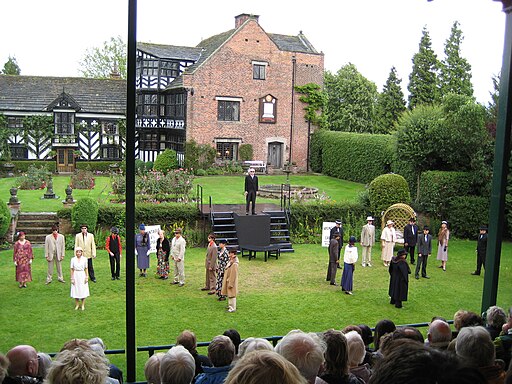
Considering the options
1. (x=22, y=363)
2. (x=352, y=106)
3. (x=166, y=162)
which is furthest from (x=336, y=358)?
(x=352, y=106)

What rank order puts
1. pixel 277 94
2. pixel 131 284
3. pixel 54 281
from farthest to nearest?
pixel 277 94 → pixel 54 281 → pixel 131 284

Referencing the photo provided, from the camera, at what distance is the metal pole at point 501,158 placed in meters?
6.22

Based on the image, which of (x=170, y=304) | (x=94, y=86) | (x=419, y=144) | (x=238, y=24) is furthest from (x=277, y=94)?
(x=170, y=304)

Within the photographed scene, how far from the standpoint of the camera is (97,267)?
14.8 m

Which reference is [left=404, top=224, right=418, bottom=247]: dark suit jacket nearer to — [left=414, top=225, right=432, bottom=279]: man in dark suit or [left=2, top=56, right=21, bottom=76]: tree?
[left=414, top=225, right=432, bottom=279]: man in dark suit

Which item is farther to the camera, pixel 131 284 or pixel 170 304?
pixel 170 304

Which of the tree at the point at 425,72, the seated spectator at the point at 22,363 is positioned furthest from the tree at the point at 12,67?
the seated spectator at the point at 22,363

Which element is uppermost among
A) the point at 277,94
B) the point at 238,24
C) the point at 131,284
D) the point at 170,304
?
the point at 238,24

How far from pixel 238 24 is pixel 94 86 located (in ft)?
32.1

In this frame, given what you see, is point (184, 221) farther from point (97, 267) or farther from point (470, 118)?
point (470, 118)

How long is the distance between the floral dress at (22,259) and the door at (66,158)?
72.3ft

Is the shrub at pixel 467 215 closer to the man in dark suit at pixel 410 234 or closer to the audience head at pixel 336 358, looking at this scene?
the man in dark suit at pixel 410 234

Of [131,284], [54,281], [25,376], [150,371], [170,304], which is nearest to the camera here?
[25,376]

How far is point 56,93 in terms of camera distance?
35.4m
